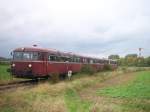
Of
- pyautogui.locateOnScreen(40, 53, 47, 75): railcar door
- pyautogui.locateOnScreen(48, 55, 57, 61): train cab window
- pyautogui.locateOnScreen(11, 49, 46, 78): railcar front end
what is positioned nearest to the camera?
pyautogui.locateOnScreen(11, 49, 46, 78): railcar front end

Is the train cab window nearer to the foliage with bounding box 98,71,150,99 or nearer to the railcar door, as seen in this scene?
the railcar door

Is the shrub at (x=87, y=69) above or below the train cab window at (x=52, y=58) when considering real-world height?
below

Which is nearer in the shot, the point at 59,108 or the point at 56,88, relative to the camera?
the point at 59,108

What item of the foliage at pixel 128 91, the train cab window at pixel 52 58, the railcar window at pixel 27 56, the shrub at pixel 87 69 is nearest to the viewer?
the foliage at pixel 128 91

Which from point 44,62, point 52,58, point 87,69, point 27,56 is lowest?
point 87,69

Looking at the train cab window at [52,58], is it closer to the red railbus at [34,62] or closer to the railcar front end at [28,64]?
the red railbus at [34,62]

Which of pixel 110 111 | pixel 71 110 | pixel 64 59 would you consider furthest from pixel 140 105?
pixel 64 59

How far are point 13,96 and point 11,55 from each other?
35.7ft

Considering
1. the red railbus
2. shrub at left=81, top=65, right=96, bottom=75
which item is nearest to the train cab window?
the red railbus

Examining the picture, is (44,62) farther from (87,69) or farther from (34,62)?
(87,69)

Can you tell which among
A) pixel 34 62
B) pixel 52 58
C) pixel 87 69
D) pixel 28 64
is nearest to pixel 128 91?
pixel 34 62

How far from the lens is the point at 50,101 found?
43.3ft

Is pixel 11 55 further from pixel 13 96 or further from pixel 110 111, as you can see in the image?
pixel 110 111

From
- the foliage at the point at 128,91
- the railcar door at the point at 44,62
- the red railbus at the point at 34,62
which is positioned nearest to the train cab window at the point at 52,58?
the red railbus at the point at 34,62
